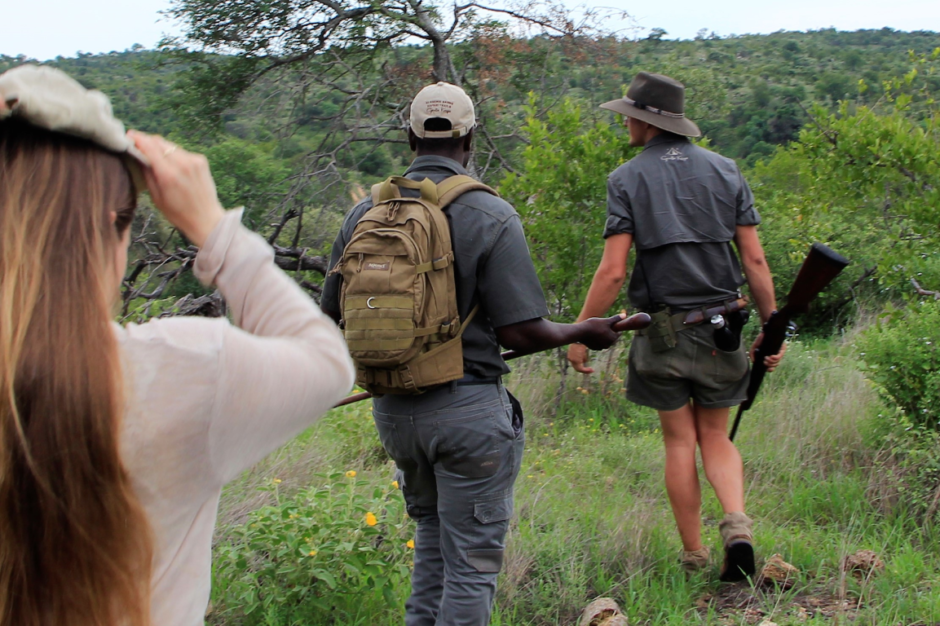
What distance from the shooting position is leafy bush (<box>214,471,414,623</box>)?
2.85m

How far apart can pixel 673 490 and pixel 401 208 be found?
180cm

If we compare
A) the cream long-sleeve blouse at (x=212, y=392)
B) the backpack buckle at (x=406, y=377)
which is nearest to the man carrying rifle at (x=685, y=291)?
the backpack buckle at (x=406, y=377)

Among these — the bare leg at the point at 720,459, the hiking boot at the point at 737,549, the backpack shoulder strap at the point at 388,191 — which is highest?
the backpack shoulder strap at the point at 388,191

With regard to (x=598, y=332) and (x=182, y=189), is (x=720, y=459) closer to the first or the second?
(x=598, y=332)

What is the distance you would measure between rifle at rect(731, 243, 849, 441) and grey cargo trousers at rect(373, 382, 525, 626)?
4.77 ft

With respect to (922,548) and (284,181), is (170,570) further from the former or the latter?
(284,181)

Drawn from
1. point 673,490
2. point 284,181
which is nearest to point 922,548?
point 673,490

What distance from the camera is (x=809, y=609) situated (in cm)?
315

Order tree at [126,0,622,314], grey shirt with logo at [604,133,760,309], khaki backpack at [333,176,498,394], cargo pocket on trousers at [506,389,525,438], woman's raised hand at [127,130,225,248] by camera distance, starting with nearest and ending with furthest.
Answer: woman's raised hand at [127,130,225,248] → khaki backpack at [333,176,498,394] → cargo pocket on trousers at [506,389,525,438] → grey shirt with logo at [604,133,760,309] → tree at [126,0,622,314]

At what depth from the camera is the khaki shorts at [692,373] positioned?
342 centimetres

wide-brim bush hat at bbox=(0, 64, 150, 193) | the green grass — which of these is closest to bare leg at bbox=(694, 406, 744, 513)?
the green grass

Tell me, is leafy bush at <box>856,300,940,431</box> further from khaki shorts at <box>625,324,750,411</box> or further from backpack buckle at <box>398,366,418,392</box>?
backpack buckle at <box>398,366,418,392</box>

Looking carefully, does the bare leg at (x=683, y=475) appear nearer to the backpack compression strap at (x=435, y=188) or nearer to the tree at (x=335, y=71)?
the backpack compression strap at (x=435, y=188)

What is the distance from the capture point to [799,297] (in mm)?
3344
